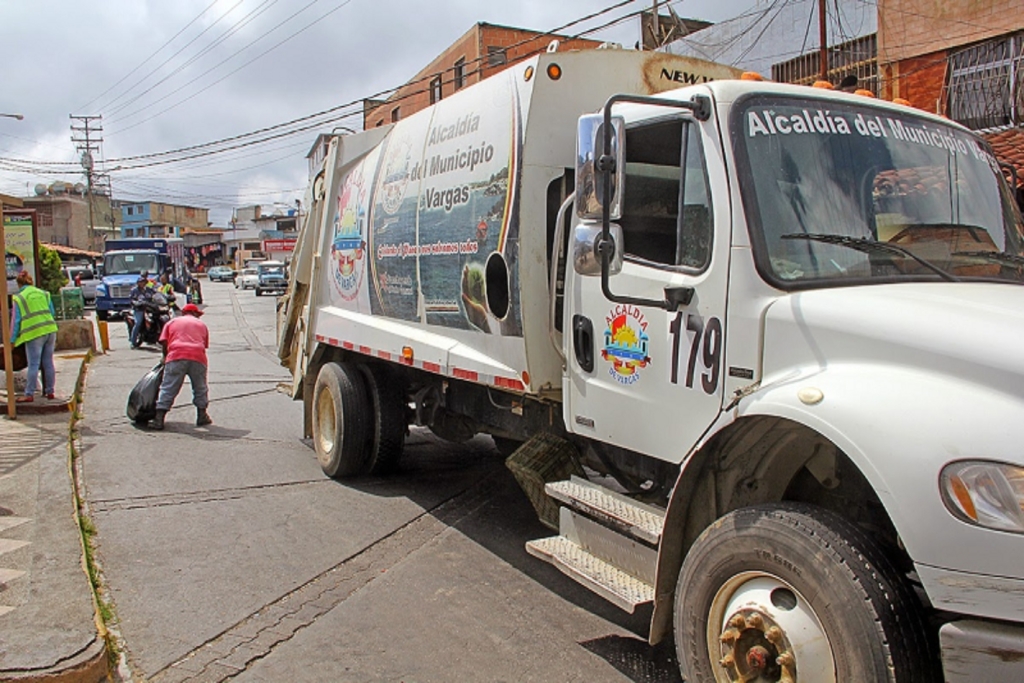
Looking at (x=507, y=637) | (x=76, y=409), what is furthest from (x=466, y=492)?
(x=76, y=409)

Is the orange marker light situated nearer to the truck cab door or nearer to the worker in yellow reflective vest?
the truck cab door

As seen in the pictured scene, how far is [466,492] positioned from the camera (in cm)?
705

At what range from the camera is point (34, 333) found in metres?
10.6

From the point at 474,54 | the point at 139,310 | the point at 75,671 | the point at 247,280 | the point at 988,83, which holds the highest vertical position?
the point at 474,54

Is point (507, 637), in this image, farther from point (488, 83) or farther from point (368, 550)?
point (488, 83)

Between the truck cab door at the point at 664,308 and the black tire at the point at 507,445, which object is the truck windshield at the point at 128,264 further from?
the truck cab door at the point at 664,308

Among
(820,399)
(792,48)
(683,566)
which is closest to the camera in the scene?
(820,399)

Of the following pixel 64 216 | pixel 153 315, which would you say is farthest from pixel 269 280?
pixel 64 216

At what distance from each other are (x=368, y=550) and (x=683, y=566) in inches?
116

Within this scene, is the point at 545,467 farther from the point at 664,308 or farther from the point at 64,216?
the point at 64,216

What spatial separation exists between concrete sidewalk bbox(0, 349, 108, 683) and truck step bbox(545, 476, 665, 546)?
2.22 m

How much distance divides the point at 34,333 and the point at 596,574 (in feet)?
30.0

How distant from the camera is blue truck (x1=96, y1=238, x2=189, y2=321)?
27.9m

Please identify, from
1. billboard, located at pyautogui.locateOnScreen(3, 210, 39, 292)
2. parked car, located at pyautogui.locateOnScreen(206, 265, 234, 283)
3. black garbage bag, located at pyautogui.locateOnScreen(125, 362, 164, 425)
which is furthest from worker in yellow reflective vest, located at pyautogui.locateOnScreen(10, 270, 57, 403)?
parked car, located at pyautogui.locateOnScreen(206, 265, 234, 283)
